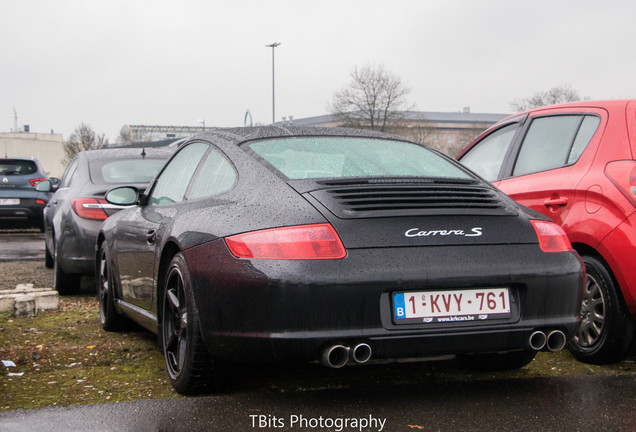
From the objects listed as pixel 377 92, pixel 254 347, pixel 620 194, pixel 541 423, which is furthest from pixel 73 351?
pixel 377 92

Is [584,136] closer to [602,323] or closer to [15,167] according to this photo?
[602,323]

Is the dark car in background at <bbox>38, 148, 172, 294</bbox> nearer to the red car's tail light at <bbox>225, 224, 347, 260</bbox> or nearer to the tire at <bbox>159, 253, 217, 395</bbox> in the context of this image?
the tire at <bbox>159, 253, 217, 395</bbox>

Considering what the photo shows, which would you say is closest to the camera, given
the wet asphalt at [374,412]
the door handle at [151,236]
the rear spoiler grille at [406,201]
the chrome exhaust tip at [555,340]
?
the wet asphalt at [374,412]

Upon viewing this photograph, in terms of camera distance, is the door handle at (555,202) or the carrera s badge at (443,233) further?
the door handle at (555,202)

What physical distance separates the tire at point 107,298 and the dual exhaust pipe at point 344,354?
272cm

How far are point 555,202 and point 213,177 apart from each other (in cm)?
214

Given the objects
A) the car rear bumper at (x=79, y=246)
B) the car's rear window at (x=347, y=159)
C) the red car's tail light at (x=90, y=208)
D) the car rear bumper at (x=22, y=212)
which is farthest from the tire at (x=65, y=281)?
the car rear bumper at (x=22, y=212)

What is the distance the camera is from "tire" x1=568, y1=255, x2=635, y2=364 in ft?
14.8

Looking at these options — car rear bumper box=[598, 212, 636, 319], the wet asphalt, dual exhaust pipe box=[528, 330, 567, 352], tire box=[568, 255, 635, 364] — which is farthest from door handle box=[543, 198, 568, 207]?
dual exhaust pipe box=[528, 330, 567, 352]

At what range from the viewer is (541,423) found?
11.4 ft

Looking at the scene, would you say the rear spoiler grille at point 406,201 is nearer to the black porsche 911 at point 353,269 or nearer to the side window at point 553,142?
the black porsche 911 at point 353,269

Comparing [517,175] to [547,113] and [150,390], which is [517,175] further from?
[150,390]

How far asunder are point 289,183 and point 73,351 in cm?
225

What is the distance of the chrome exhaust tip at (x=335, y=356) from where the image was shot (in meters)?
3.39
